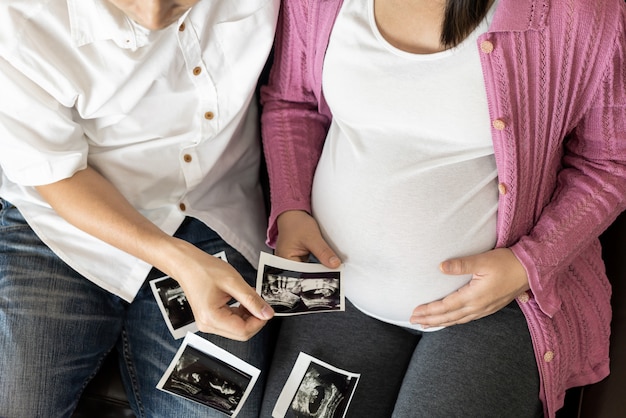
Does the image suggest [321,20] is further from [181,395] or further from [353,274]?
[181,395]

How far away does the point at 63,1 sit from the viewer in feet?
4.33

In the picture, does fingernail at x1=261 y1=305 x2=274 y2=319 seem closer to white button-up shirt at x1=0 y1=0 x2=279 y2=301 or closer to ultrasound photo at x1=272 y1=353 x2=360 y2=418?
ultrasound photo at x1=272 y1=353 x2=360 y2=418

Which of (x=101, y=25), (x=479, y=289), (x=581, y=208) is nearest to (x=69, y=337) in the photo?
(x=101, y=25)

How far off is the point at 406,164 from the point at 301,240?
1.05 feet

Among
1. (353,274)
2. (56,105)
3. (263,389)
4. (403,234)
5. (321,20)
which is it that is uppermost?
(321,20)

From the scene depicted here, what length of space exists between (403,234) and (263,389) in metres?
0.54

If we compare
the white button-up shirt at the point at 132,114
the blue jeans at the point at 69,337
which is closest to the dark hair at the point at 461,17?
the white button-up shirt at the point at 132,114

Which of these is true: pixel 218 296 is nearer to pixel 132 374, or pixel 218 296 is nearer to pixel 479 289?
pixel 132 374

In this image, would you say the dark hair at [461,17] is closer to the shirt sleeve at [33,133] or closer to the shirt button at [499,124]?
the shirt button at [499,124]

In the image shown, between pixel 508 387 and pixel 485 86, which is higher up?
pixel 485 86

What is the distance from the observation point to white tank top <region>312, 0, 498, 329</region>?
138cm

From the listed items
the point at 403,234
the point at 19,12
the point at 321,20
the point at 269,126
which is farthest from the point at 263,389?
the point at 19,12

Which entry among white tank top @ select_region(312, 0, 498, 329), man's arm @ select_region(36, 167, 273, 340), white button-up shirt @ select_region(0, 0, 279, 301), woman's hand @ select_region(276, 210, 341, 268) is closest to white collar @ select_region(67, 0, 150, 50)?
white button-up shirt @ select_region(0, 0, 279, 301)

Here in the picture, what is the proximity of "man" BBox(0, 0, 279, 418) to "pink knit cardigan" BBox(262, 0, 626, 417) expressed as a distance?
0.13 meters
